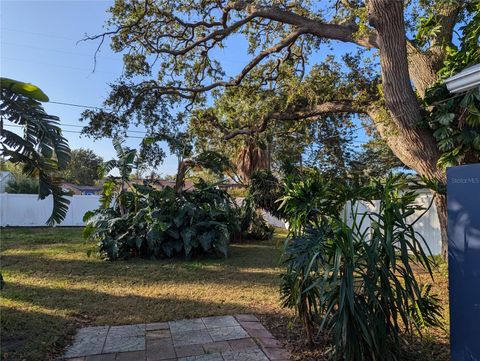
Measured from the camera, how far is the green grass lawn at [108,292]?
4340 millimetres

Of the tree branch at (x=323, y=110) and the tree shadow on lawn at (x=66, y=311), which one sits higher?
the tree branch at (x=323, y=110)

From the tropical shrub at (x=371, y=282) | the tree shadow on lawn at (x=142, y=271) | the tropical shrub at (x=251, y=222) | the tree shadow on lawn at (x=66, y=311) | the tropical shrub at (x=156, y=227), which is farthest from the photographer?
the tropical shrub at (x=251, y=222)

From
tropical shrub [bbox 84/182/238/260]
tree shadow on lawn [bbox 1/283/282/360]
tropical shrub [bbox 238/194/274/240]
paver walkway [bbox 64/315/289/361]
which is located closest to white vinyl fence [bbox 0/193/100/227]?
tropical shrub [bbox 238/194/274/240]

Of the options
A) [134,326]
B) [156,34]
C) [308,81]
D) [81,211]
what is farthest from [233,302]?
[81,211]

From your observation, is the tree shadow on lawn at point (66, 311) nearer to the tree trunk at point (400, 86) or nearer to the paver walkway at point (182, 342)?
the paver walkway at point (182, 342)

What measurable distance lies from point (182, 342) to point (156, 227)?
196 inches

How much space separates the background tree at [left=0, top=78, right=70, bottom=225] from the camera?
4.00 m

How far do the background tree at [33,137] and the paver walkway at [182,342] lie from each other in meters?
1.80

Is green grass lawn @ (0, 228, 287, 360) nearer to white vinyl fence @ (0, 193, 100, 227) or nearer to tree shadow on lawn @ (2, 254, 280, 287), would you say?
tree shadow on lawn @ (2, 254, 280, 287)

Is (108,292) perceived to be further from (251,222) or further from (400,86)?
(251,222)

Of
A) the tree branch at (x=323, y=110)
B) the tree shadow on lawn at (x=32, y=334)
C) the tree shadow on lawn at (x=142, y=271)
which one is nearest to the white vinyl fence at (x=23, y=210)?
the tree shadow on lawn at (x=142, y=271)

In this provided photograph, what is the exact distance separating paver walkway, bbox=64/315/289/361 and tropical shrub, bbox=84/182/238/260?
13.9 feet

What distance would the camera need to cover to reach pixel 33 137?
14.0ft

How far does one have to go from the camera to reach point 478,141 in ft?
19.6
